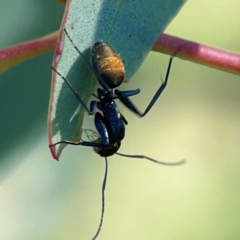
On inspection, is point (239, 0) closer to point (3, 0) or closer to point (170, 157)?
point (170, 157)

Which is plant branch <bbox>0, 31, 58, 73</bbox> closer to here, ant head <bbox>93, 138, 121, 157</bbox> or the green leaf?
the green leaf

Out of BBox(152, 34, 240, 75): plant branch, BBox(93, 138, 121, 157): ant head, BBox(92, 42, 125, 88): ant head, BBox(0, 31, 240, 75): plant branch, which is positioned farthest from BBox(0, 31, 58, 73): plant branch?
BBox(93, 138, 121, 157): ant head

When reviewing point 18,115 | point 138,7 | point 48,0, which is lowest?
point 18,115

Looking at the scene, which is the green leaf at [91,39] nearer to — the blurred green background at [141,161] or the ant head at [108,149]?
the ant head at [108,149]

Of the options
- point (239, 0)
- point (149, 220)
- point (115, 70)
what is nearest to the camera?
point (115, 70)

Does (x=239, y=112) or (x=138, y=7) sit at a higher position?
(x=138, y=7)

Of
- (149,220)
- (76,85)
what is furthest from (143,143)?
(76,85)

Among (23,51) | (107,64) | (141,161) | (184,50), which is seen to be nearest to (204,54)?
(184,50)
